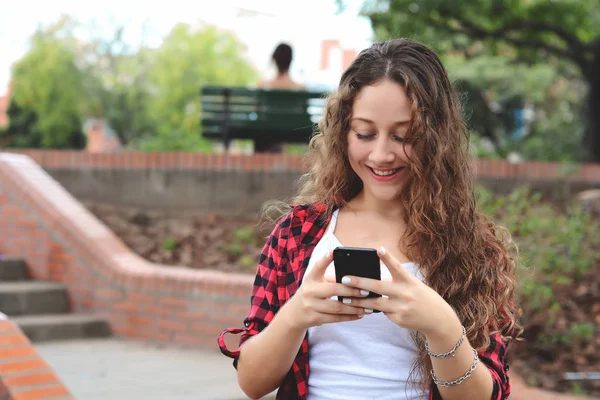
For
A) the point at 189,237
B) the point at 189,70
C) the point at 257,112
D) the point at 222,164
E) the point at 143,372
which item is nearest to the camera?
the point at 143,372

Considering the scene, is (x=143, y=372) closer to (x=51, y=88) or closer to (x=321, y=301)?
(x=321, y=301)

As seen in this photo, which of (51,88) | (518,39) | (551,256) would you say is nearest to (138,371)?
(551,256)

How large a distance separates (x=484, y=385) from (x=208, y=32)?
28.2m

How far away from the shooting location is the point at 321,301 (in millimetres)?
1565

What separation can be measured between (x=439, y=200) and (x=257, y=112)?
6687mm

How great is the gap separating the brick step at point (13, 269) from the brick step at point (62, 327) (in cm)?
64

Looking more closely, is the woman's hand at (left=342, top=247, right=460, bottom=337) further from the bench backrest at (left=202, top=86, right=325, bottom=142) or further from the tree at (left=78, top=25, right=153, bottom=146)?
the tree at (left=78, top=25, right=153, bottom=146)

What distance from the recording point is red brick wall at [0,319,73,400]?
342 centimetres

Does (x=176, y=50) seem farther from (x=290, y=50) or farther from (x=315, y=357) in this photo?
(x=315, y=357)

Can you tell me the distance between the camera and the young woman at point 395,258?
169 cm

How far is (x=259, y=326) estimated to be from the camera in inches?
71.4

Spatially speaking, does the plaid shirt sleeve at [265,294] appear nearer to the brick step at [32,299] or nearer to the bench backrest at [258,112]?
the brick step at [32,299]

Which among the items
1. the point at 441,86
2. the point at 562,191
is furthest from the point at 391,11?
the point at 441,86

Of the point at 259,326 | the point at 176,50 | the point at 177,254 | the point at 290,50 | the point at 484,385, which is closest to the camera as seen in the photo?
the point at 484,385
